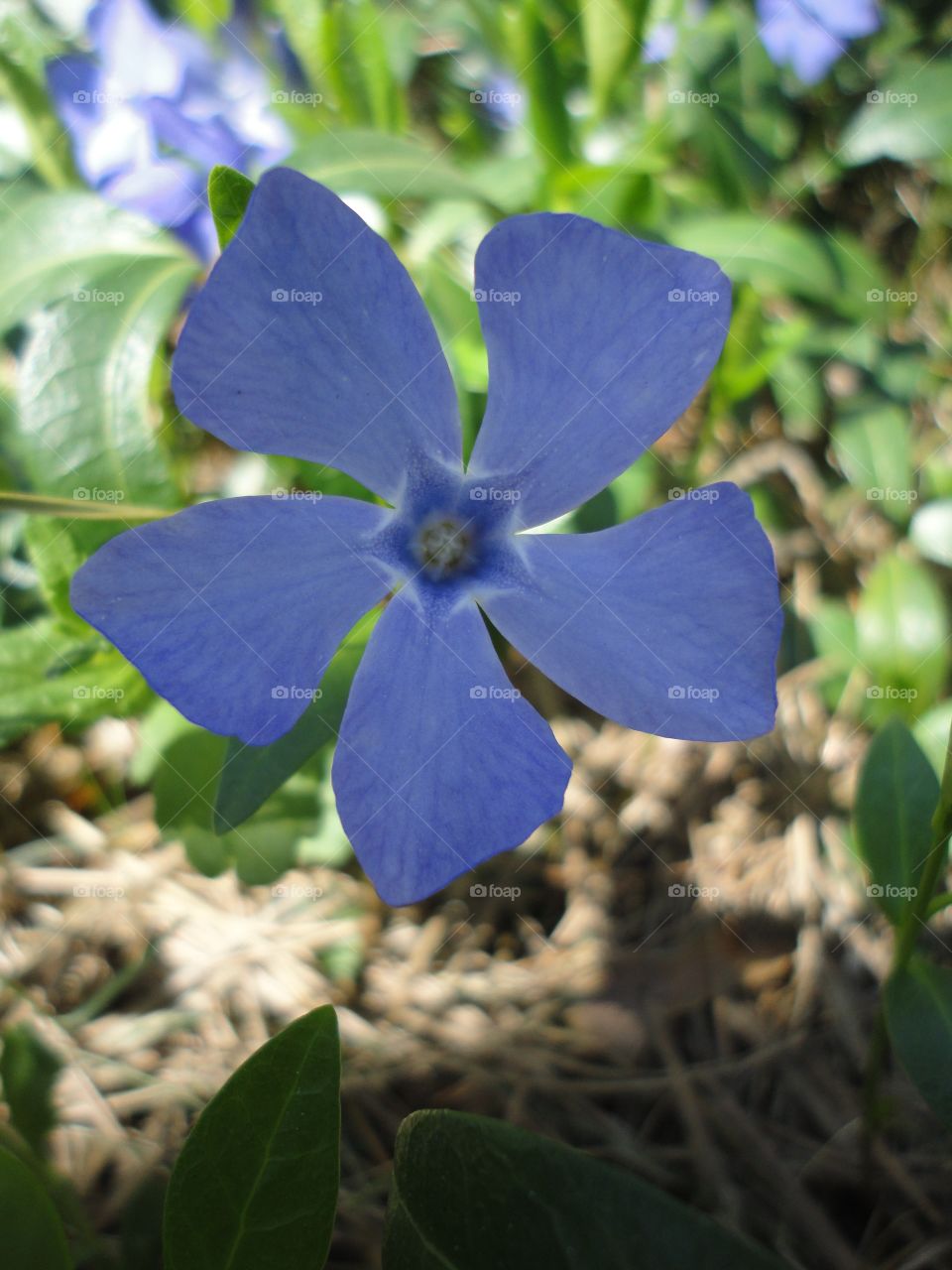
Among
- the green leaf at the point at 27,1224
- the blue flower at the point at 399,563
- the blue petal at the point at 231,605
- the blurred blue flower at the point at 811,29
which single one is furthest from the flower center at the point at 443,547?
the blurred blue flower at the point at 811,29

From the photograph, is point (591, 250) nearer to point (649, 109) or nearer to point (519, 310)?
point (519, 310)

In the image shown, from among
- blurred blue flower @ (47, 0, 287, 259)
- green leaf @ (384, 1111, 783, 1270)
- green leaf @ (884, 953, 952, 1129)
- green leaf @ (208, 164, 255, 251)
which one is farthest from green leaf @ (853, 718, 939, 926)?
blurred blue flower @ (47, 0, 287, 259)

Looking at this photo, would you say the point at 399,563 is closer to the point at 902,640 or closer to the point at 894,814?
the point at 894,814

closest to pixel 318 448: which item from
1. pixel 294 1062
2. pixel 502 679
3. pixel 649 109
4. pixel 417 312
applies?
pixel 417 312

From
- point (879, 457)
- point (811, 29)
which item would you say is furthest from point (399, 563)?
point (811, 29)

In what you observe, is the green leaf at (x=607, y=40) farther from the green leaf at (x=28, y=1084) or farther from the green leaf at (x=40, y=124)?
the green leaf at (x=28, y=1084)

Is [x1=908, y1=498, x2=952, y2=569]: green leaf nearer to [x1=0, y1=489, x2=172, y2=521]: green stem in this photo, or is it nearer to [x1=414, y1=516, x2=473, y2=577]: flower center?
[x1=414, y1=516, x2=473, y2=577]: flower center
